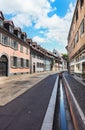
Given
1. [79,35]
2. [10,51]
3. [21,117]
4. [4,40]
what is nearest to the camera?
[21,117]

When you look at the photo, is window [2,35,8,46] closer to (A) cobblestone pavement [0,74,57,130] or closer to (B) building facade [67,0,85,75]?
(B) building facade [67,0,85,75]

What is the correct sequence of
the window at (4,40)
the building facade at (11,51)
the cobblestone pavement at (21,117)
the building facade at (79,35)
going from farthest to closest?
the building facade at (11,51)
the window at (4,40)
the building facade at (79,35)
the cobblestone pavement at (21,117)

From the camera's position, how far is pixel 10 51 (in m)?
34.6

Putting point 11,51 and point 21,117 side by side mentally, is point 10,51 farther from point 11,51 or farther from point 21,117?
point 21,117

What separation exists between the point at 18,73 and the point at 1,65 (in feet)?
26.4

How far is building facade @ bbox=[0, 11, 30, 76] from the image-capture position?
3171cm

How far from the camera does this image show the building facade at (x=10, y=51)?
31.7 meters

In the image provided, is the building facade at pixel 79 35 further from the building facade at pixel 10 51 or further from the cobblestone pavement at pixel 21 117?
the cobblestone pavement at pixel 21 117

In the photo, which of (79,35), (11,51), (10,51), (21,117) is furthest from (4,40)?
(21,117)

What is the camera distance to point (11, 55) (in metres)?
35.2

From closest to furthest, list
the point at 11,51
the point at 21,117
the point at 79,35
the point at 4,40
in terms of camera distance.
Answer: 1. the point at 21,117
2. the point at 79,35
3. the point at 4,40
4. the point at 11,51

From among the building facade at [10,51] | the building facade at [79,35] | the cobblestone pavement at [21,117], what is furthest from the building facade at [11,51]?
the cobblestone pavement at [21,117]

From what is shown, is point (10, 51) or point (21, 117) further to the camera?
point (10, 51)

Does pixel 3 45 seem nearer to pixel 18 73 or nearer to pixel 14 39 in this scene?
pixel 14 39
